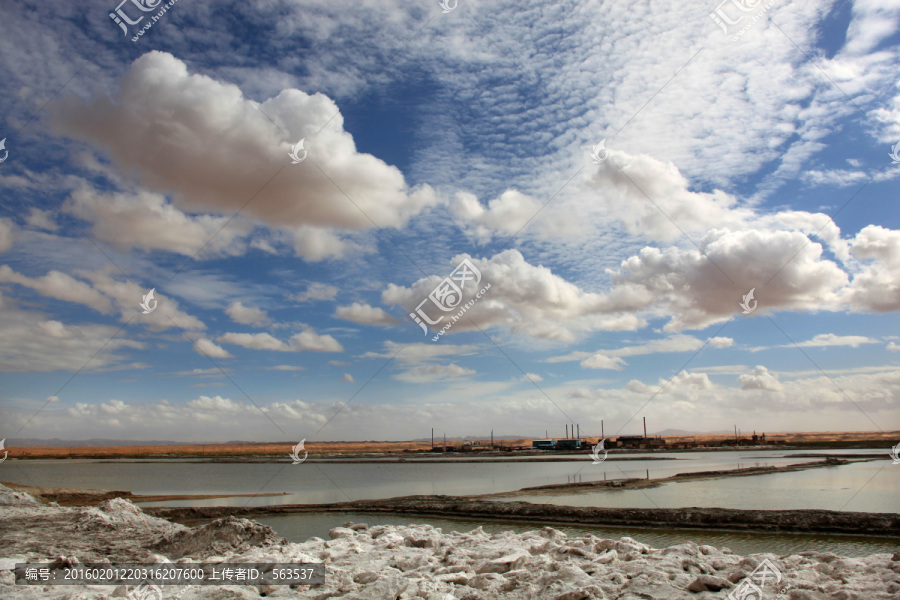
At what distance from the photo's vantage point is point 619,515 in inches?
631

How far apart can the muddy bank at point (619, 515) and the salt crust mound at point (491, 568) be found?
216 inches

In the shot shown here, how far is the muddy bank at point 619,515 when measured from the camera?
45.1 ft

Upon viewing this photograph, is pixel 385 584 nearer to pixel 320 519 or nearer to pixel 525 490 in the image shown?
pixel 320 519

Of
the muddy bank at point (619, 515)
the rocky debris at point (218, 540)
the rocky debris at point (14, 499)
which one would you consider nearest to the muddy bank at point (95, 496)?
the rocky debris at point (14, 499)

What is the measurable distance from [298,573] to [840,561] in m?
8.62

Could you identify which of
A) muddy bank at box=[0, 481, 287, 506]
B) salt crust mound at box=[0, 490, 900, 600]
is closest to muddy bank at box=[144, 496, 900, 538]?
salt crust mound at box=[0, 490, 900, 600]

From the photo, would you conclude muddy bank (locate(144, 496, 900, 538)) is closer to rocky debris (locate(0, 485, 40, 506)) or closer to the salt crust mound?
rocky debris (locate(0, 485, 40, 506))

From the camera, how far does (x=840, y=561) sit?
27.4ft

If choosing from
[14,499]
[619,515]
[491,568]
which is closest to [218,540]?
[491,568]

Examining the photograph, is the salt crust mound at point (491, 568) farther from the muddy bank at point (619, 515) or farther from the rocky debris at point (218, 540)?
the muddy bank at point (619, 515)

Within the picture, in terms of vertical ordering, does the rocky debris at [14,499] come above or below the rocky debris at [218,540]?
below

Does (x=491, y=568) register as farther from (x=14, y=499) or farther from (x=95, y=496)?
(x=95, y=496)

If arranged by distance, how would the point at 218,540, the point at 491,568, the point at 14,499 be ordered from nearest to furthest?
the point at 491,568 < the point at 218,540 < the point at 14,499

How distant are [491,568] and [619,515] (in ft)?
29.7
